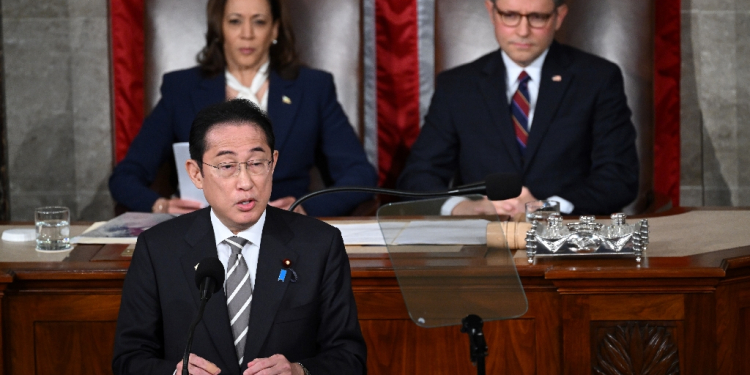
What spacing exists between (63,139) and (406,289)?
9.42ft

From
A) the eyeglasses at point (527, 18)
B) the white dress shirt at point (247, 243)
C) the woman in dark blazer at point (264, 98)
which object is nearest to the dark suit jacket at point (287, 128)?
the woman in dark blazer at point (264, 98)

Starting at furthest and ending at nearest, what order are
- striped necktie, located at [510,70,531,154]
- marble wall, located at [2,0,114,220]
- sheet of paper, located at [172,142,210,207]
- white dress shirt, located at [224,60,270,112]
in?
marble wall, located at [2,0,114,220], white dress shirt, located at [224,60,270,112], striped necktie, located at [510,70,531,154], sheet of paper, located at [172,142,210,207]

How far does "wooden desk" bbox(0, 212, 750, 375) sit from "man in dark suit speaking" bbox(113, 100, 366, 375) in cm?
37

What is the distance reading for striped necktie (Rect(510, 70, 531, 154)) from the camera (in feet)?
11.3

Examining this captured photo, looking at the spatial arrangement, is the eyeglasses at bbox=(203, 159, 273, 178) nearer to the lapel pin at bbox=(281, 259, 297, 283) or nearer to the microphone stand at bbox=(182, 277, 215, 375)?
the lapel pin at bbox=(281, 259, 297, 283)

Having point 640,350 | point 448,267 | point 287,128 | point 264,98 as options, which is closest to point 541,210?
point 640,350

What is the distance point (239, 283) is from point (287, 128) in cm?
177

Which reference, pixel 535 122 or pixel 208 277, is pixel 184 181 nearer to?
pixel 535 122

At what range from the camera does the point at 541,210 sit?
99.3 inches

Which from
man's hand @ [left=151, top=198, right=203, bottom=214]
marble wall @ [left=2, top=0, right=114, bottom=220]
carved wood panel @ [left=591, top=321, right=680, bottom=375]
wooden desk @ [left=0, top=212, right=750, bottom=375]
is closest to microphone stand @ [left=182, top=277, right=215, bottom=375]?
wooden desk @ [left=0, top=212, right=750, bottom=375]

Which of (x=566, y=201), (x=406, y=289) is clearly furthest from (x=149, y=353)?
(x=566, y=201)

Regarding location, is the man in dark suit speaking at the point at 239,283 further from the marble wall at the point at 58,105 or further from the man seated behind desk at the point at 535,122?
the marble wall at the point at 58,105

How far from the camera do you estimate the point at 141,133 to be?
11.6 ft

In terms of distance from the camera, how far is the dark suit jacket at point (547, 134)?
3324 millimetres
